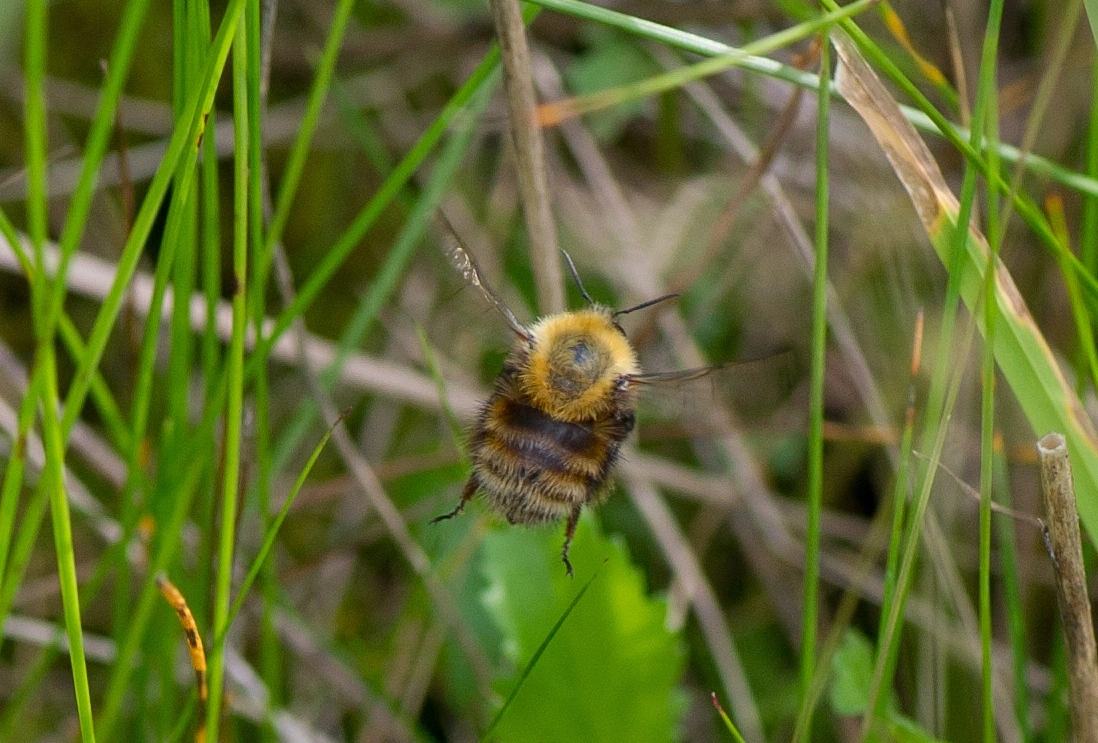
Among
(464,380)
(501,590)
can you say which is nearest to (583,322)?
(501,590)

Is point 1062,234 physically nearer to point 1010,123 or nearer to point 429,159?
point 1010,123

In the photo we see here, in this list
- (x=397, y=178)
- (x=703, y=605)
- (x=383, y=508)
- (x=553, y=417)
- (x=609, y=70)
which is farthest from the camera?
(x=609, y=70)

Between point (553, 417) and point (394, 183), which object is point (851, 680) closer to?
point (553, 417)

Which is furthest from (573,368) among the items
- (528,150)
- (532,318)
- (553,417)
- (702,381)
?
(532,318)

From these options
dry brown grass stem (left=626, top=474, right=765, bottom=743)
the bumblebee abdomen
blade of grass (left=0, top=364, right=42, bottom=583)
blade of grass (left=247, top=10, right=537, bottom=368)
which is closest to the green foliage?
dry brown grass stem (left=626, top=474, right=765, bottom=743)

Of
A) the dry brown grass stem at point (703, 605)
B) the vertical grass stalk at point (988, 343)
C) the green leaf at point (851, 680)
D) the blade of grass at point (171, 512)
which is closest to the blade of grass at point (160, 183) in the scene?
the blade of grass at point (171, 512)

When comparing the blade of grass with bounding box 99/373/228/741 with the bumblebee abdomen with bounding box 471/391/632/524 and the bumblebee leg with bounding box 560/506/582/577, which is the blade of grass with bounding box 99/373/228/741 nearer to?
the bumblebee abdomen with bounding box 471/391/632/524

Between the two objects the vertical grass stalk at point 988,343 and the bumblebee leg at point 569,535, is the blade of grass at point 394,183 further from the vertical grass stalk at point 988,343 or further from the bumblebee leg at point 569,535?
the vertical grass stalk at point 988,343
